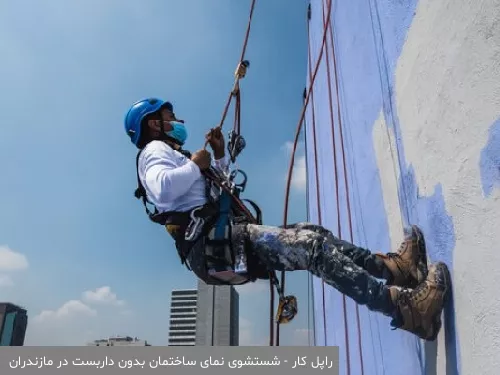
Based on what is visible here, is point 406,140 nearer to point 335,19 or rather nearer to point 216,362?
point 216,362

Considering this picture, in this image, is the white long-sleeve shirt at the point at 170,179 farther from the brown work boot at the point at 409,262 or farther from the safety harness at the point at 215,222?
the brown work boot at the point at 409,262

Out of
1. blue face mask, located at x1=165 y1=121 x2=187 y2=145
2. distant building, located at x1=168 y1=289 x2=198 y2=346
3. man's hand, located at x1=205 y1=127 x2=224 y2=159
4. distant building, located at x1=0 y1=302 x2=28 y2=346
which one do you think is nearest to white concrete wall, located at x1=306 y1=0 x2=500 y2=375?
man's hand, located at x1=205 y1=127 x2=224 y2=159

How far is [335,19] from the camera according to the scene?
4125 mm

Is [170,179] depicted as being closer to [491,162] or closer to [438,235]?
[438,235]

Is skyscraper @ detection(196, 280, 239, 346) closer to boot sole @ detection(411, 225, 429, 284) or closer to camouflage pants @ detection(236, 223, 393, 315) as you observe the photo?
camouflage pants @ detection(236, 223, 393, 315)

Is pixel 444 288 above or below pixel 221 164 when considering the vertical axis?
below

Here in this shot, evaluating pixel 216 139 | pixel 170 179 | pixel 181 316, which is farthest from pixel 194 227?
pixel 181 316

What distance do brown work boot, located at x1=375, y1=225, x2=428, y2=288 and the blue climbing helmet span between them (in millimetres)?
1477

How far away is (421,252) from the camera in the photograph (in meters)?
1.98

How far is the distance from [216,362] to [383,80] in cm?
203

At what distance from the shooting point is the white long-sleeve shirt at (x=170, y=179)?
6.62ft

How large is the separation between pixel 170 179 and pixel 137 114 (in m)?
0.75

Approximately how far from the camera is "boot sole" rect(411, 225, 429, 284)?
1.92 meters

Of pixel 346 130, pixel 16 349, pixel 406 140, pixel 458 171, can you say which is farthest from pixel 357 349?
pixel 16 349
